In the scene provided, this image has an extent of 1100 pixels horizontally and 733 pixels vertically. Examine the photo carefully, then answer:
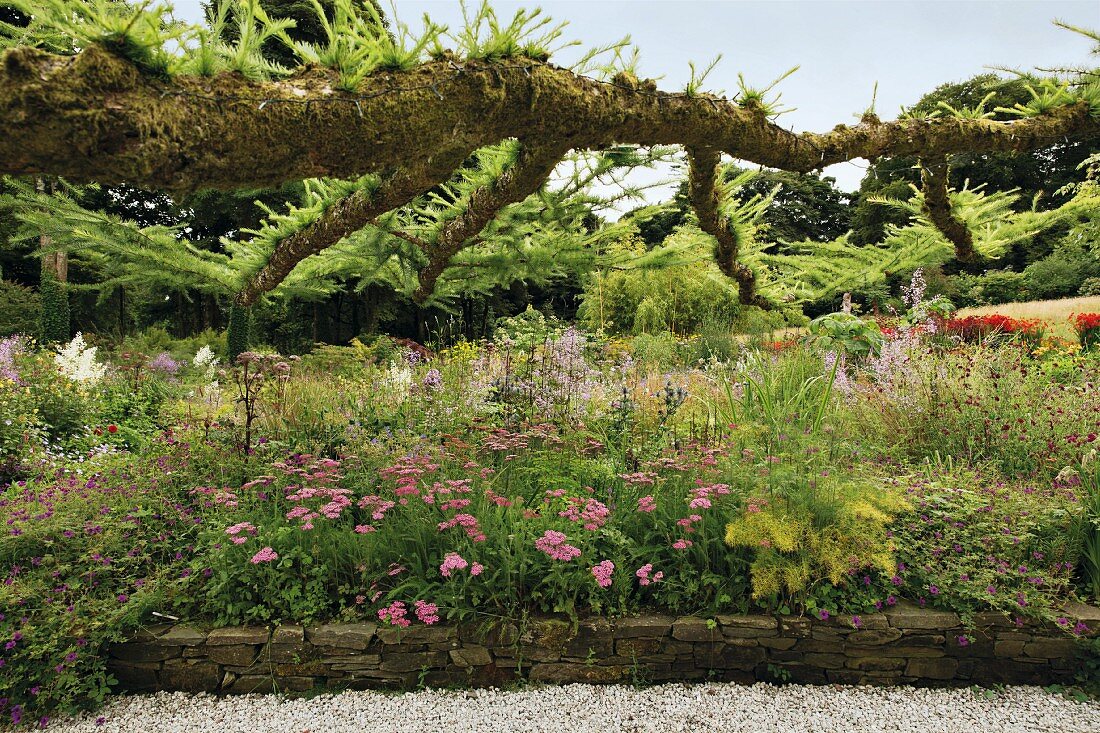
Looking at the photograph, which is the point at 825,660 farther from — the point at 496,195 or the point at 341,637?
the point at 496,195

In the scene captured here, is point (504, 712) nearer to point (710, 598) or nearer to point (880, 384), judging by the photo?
point (710, 598)

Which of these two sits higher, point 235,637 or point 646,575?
point 646,575

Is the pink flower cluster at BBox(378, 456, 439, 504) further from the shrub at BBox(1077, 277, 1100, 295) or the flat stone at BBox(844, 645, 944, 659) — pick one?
the shrub at BBox(1077, 277, 1100, 295)

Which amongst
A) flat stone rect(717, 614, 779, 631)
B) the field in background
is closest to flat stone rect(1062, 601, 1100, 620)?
flat stone rect(717, 614, 779, 631)

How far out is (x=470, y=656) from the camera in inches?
111

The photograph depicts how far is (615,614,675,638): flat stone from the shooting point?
112 inches

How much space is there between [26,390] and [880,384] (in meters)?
7.36

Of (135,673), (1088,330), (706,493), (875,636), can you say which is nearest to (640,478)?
(706,493)

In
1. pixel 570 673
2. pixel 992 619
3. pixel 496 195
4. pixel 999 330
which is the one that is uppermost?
pixel 496 195

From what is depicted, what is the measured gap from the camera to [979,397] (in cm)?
450

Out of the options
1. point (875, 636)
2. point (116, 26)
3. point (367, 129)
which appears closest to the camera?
point (116, 26)

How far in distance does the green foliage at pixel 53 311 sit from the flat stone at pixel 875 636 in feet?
46.2

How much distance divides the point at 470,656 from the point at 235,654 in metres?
1.09

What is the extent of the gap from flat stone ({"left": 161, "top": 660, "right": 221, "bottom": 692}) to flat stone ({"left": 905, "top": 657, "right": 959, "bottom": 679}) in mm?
3270
